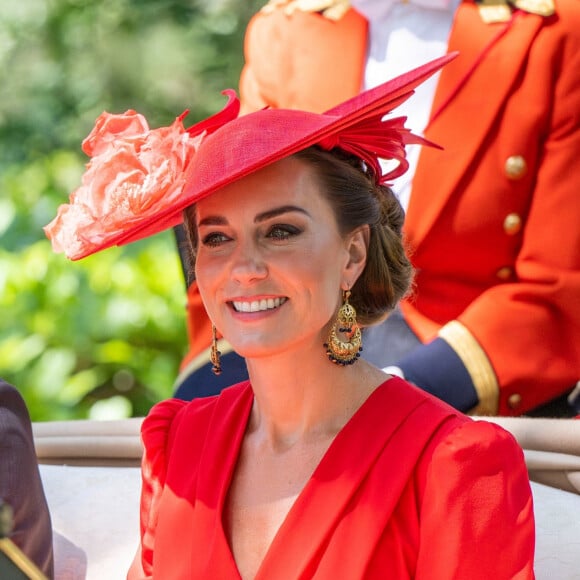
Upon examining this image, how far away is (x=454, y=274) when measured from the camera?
2.27m

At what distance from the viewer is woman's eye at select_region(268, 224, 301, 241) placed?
1.48m

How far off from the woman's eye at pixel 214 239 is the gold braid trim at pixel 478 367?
71cm

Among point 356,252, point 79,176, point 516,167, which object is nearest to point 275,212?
point 356,252

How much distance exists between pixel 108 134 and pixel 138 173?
10 centimetres

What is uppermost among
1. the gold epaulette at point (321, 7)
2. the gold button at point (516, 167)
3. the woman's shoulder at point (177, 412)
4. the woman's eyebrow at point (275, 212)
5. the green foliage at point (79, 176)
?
the woman's eyebrow at point (275, 212)

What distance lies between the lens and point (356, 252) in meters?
1.56

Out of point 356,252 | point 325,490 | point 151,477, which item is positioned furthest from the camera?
point 151,477

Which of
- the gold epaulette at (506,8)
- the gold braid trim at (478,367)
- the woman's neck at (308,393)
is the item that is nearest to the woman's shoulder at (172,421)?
the woman's neck at (308,393)

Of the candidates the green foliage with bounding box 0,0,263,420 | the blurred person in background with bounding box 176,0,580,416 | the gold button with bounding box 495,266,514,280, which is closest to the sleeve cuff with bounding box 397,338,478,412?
the blurred person in background with bounding box 176,0,580,416

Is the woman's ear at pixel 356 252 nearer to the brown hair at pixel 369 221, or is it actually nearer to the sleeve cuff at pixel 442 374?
the brown hair at pixel 369 221

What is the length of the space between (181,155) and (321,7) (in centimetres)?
100

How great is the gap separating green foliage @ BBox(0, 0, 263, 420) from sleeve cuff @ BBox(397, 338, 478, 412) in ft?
6.40

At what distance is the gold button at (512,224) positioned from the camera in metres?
2.18

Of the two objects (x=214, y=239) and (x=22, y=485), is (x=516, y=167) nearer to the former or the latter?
Answer: (x=214, y=239)
